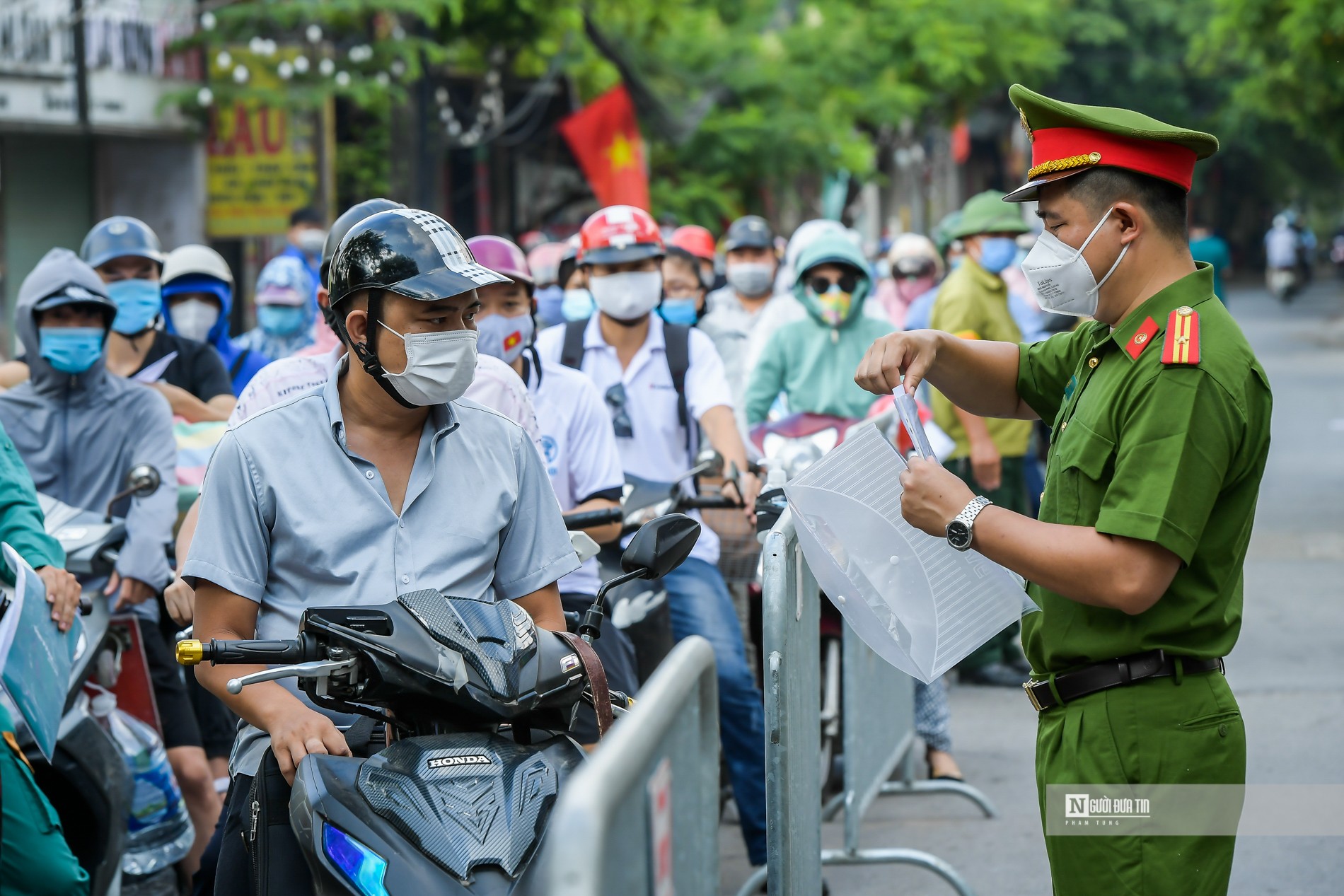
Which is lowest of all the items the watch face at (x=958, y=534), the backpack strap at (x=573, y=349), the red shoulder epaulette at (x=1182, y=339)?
the backpack strap at (x=573, y=349)

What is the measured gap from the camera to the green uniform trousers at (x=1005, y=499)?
819 centimetres

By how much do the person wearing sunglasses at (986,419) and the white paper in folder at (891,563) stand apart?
14.5 feet

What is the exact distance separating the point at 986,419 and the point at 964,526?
5339 millimetres

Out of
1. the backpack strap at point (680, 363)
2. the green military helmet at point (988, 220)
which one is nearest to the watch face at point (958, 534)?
the backpack strap at point (680, 363)

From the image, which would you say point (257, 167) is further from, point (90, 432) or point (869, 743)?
point (869, 743)

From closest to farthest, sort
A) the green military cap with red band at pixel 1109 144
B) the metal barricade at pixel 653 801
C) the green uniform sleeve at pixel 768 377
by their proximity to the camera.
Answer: the metal barricade at pixel 653 801
the green military cap with red band at pixel 1109 144
the green uniform sleeve at pixel 768 377

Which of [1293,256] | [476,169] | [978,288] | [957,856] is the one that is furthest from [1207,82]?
[957,856]

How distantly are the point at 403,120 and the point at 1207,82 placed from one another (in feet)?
132

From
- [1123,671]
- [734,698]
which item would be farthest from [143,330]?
[1123,671]

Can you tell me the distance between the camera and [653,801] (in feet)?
6.75

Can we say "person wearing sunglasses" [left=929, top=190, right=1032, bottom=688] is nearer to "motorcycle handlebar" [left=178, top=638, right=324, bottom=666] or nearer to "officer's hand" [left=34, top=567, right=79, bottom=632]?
"officer's hand" [left=34, top=567, right=79, bottom=632]

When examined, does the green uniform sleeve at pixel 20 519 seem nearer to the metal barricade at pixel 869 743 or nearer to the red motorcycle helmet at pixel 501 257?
the red motorcycle helmet at pixel 501 257

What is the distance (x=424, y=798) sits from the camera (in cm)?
258

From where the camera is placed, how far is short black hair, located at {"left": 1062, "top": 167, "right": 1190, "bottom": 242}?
2.86 metres
